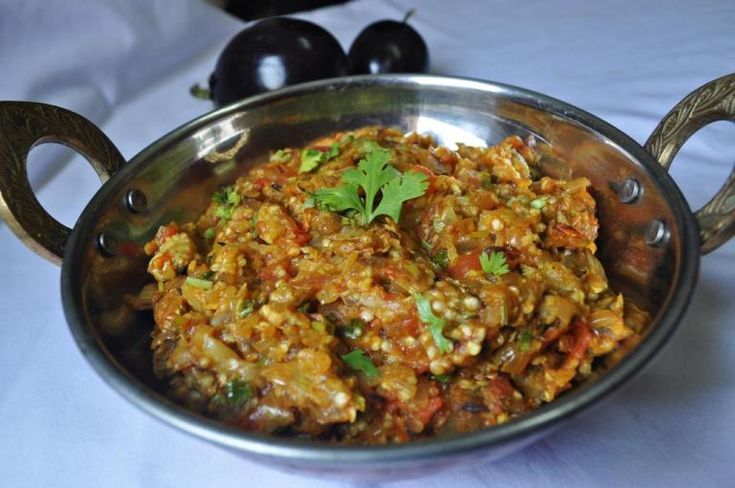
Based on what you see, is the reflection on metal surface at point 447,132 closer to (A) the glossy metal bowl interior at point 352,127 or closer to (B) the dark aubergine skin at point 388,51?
(A) the glossy metal bowl interior at point 352,127

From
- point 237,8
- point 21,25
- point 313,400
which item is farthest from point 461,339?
point 237,8

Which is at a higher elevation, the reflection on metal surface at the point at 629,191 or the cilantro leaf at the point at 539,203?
the reflection on metal surface at the point at 629,191

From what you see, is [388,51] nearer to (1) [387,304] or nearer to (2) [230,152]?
(2) [230,152]

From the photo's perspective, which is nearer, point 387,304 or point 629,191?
point 387,304

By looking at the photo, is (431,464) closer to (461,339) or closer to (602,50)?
(461,339)

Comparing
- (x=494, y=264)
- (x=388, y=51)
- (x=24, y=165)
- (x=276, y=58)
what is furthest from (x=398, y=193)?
(x=388, y=51)

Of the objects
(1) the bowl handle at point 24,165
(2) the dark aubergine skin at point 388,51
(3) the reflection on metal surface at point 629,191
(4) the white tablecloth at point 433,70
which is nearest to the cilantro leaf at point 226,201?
(1) the bowl handle at point 24,165
